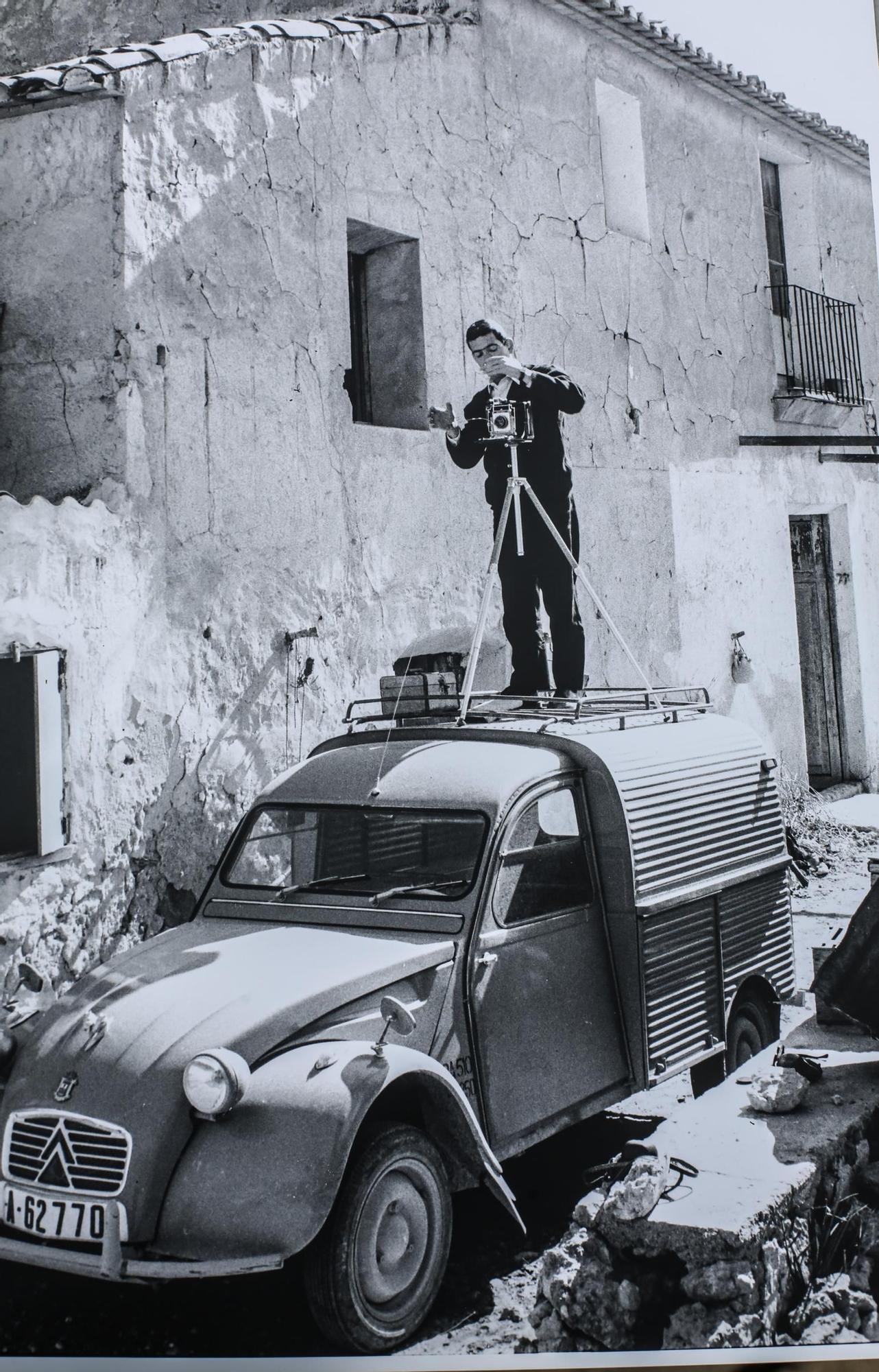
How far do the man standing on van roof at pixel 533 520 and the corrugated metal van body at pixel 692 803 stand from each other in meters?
0.52

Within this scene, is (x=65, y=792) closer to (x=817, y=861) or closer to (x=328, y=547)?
(x=328, y=547)

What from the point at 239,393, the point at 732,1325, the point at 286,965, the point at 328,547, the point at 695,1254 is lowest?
the point at 732,1325

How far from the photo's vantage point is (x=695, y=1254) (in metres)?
2.58

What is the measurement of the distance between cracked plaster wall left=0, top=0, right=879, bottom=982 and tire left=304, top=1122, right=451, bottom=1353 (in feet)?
5.23

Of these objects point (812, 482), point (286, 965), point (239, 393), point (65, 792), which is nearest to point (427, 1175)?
point (286, 965)

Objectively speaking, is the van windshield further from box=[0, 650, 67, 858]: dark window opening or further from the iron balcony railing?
the iron balcony railing

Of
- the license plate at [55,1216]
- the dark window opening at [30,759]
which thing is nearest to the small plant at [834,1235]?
the license plate at [55,1216]

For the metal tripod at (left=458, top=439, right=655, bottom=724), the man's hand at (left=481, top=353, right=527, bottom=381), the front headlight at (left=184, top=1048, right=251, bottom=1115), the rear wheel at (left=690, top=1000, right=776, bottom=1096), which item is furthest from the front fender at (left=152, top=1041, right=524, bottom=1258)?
the man's hand at (left=481, top=353, right=527, bottom=381)

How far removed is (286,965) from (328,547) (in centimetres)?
196

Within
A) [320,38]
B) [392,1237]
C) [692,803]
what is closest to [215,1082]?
[392,1237]

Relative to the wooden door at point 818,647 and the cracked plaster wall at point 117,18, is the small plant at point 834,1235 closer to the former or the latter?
the wooden door at point 818,647

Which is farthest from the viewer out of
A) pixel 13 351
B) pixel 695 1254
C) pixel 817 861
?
pixel 817 861

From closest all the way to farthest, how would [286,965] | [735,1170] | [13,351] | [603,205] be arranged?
[735,1170] < [286,965] < [13,351] < [603,205]

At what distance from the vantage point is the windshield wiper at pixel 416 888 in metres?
3.20
